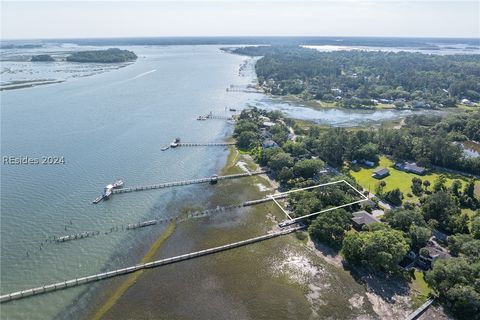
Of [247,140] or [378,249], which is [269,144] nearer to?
[247,140]

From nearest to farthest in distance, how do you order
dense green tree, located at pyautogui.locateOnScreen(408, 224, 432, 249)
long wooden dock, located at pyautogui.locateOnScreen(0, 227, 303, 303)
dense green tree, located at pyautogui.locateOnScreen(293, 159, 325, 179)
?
long wooden dock, located at pyautogui.locateOnScreen(0, 227, 303, 303)
dense green tree, located at pyautogui.locateOnScreen(408, 224, 432, 249)
dense green tree, located at pyautogui.locateOnScreen(293, 159, 325, 179)

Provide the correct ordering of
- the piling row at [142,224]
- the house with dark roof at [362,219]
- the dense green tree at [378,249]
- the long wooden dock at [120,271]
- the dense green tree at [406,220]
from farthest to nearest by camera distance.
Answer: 1. the piling row at [142,224]
2. the house with dark roof at [362,219]
3. the dense green tree at [406,220]
4. the dense green tree at [378,249]
5. the long wooden dock at [120,271]

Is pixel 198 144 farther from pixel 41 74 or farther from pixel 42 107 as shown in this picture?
pixel 41 74

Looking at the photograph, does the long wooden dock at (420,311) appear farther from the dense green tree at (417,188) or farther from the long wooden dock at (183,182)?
the long wooden dock at (183,182)

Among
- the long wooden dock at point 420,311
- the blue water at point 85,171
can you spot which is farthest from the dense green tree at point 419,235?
the blue water at point 85,171

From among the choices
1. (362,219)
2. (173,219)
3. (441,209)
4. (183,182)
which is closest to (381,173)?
(441,209)

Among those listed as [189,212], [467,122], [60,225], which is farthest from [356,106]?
[60,225]

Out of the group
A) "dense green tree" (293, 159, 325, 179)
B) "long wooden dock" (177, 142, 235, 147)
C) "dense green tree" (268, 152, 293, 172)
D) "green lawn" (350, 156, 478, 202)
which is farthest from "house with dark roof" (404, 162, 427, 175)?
"long wooden dock" (177, 142, 235, 147)

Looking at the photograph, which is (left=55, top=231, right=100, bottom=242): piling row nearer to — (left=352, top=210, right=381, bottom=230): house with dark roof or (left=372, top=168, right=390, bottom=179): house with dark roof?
Answer: (left=352, top=210, right=381, bottom=230): house with dark roof

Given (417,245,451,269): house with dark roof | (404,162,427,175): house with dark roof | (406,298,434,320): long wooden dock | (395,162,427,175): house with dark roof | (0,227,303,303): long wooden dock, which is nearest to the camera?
(406,298,434,320): long wooden dock
